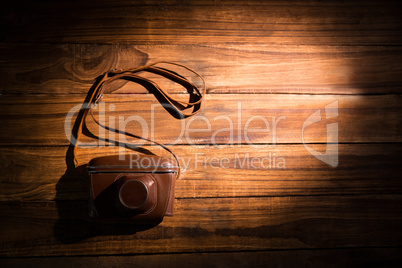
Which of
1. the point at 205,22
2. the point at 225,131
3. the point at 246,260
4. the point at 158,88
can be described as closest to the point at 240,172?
the point at 225,131

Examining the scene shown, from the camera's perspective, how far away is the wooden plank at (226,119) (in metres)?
1.02

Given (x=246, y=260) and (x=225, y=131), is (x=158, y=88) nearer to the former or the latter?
(x=225, y=131)

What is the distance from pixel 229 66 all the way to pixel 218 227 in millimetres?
635

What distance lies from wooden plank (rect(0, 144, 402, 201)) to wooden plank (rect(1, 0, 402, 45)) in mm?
442

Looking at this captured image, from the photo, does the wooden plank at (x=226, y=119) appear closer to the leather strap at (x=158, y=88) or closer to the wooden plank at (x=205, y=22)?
the leather strap at (x=158, y=88)

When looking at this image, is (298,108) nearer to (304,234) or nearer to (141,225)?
(304,234)

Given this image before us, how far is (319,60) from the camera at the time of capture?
1.09 meters

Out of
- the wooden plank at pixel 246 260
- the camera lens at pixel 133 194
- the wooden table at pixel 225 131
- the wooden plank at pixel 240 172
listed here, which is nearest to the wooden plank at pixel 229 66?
the wooden table at pixel 225 131

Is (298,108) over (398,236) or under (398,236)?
over

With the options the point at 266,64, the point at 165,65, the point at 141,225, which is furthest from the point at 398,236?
the point at 165,65

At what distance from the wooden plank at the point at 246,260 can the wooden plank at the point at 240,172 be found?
23 centimetres

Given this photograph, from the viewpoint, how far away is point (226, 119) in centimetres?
106

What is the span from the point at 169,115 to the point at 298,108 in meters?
0.52

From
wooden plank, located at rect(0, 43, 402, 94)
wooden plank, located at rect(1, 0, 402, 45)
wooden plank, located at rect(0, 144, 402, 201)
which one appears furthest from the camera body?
wooden plank, located at rect(1, 0, 402, 45)
